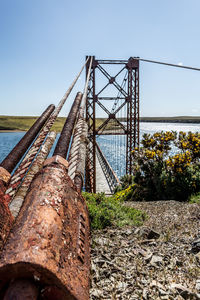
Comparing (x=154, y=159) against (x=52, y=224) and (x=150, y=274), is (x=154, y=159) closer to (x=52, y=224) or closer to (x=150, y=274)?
(x=150, y=274)

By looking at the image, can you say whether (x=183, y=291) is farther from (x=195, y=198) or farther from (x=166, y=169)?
(x=166, y=169)

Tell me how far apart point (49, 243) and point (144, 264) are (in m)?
1.73

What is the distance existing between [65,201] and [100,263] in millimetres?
1338

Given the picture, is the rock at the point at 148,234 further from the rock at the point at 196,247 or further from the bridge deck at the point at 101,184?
the bridge deck at the point at 101,184

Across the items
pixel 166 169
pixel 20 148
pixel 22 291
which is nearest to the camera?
pixel 22 291

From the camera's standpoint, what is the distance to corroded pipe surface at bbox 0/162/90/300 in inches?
37.2

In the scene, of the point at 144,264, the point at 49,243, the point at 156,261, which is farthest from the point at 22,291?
the point at 156,261

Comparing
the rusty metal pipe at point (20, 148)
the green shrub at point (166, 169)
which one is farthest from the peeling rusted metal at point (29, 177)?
the green shrub at point (166, 169)

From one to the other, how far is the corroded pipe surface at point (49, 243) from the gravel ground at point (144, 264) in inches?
35.3

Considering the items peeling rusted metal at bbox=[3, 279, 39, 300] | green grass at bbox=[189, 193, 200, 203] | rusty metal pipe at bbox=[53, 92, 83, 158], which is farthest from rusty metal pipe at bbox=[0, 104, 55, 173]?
green grass at bbox=[189, 193, 200, 203]

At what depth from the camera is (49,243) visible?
1043 millimetres

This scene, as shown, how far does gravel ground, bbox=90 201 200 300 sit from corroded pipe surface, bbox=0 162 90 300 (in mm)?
897

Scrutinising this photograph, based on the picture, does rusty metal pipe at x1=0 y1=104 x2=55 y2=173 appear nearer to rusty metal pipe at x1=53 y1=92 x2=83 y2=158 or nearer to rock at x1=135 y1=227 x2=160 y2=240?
rusty metal pipe at x1=53 y1=92 x2=83 y2=158

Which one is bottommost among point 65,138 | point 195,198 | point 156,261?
point 195,198
